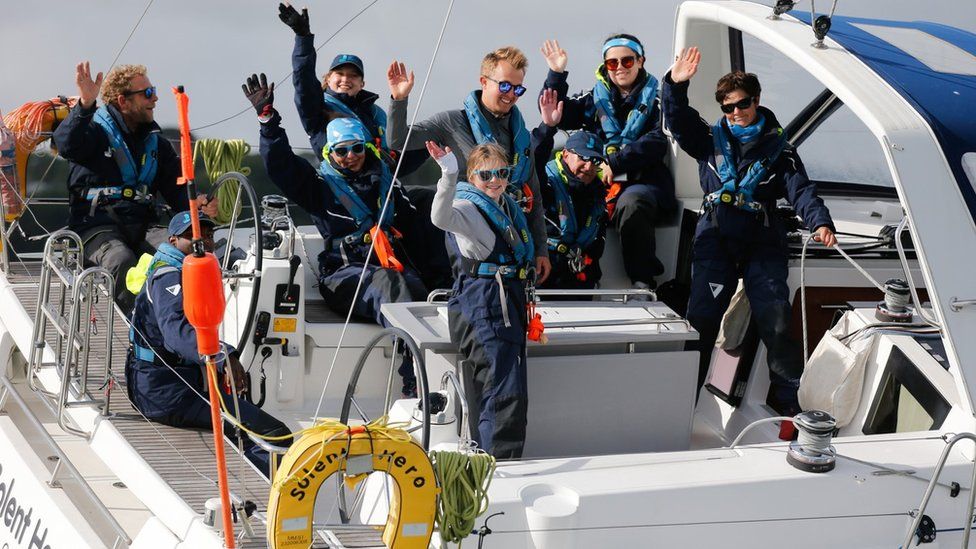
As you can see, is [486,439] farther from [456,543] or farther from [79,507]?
[79,507]

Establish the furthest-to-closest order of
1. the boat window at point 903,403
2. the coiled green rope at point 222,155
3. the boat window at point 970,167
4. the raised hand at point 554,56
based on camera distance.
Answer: the coiled green rope at point 222,155, the raised hand at point 554,56, the boat window at point 903,403, the boat window at point 970,167

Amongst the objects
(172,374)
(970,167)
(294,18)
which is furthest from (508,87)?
(970,167)

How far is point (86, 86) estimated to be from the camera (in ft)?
16.5

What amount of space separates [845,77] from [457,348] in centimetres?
151

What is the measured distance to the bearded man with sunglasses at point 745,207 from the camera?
437 centimetres

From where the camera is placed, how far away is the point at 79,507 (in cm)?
423

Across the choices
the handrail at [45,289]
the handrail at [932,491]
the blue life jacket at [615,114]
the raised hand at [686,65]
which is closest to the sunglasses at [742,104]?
the raised hand at [686,65]

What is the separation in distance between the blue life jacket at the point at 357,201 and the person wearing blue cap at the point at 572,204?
2.26 ft

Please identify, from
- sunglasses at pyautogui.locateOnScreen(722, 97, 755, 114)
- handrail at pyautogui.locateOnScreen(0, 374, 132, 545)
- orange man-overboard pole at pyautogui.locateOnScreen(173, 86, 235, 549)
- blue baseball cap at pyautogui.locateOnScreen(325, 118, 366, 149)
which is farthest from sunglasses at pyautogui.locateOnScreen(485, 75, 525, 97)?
handrail at pyautogui.locateOnScreen(0, 374, 132, 545)

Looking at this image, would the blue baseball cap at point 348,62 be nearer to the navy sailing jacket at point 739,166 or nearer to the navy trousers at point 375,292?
the navy trousers at point 375,292

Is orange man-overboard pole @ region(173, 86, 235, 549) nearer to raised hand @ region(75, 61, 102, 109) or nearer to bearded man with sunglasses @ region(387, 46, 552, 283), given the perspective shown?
bearded man with sunglasses @ region(387, 46, 552, 283)

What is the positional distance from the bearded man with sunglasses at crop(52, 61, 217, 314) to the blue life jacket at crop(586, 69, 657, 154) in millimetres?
1845

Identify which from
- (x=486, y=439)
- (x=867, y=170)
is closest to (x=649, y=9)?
(x=867, y=170)

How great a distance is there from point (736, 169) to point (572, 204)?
0.76 meters
